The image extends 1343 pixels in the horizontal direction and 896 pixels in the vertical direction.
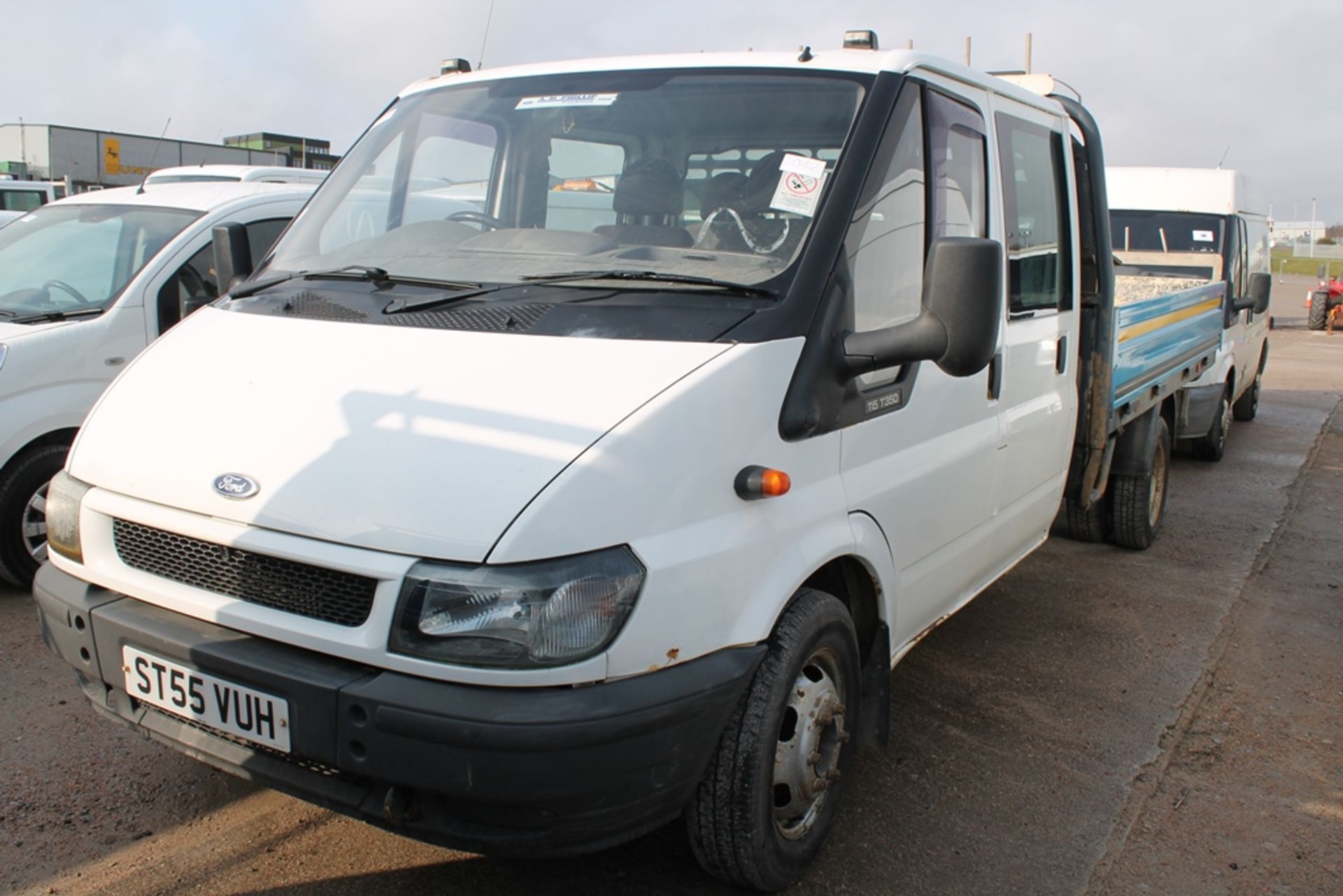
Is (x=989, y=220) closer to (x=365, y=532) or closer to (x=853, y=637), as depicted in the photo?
(x=853, y=637)

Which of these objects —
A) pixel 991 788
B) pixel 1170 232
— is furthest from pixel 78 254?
pixel 1170 232

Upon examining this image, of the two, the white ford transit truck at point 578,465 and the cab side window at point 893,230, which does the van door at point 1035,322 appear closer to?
the white ford transit truck at point 578,465

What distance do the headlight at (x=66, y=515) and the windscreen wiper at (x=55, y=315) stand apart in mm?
2693

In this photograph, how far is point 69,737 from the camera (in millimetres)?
3744

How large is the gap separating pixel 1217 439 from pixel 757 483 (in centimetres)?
799

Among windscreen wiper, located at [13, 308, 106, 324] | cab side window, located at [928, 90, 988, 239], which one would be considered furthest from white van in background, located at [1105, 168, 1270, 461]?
windscreen wiper, located at [13, 308, 106, 324]

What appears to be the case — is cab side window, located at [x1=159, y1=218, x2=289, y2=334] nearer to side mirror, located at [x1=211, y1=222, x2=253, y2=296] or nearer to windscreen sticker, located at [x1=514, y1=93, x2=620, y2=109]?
side mirror, located at [x1=211, y1=222, x2=253, y2=296]

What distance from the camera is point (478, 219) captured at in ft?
11.4

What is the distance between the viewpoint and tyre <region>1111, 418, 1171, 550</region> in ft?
20.6

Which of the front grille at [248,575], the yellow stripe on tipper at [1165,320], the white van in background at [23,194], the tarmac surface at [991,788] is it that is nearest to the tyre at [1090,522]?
the tarmac surface at [991,788]

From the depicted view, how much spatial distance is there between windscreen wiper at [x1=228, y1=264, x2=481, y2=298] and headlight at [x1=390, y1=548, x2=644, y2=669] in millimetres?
1046

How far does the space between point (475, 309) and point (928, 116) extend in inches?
58.7

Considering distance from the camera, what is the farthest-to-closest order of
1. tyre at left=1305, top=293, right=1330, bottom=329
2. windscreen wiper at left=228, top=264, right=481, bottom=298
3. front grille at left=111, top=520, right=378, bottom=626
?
tyre at left=1305, top=293, right=1330, bottom=329, windscreen wiper at left=228, top=264, right=481, bottom=298, front grille at left=111, top=520, right=378, bottom=626

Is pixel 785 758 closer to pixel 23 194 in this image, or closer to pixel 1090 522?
pixel 1090 522
